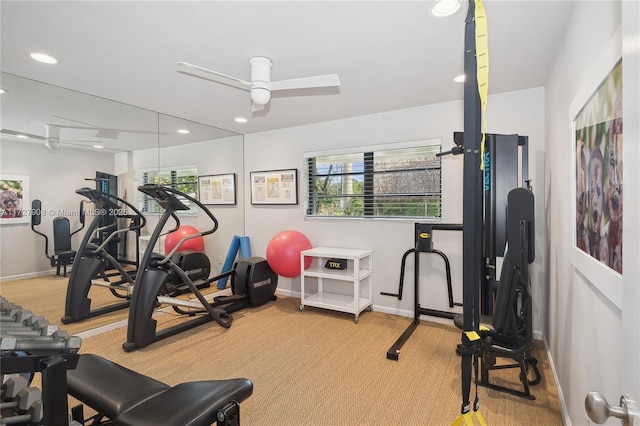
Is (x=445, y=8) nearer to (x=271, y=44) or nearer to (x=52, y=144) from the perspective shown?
(x=271, y=44)

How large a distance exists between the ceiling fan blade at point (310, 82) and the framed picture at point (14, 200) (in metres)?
2.54

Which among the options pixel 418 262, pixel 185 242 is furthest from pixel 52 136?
pixel 418 262

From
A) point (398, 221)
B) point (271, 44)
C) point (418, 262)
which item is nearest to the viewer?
point (271, 44)

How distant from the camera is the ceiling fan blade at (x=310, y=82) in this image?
2.20 metres

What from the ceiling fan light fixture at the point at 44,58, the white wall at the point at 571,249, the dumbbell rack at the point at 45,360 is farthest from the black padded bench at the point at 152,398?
the ceiling fan light fixture at the point at 44,58

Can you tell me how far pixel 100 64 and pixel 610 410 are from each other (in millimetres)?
3434

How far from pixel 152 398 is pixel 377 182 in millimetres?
3213

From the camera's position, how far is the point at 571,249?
1869 millimetres

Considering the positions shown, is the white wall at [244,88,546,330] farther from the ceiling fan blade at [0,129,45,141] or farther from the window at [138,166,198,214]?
the ceiling fan blade at [0,129,45,141]

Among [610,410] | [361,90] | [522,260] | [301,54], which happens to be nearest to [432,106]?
[361,90]

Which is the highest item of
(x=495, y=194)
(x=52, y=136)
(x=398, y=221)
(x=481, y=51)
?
(x=52, y=136)

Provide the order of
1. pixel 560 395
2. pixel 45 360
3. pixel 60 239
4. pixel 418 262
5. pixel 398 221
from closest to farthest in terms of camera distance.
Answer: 1. pixel 45 360
2. pixel 560 395
3. pixel 60 239
4. pixel 418 262
5. pixel 398 221

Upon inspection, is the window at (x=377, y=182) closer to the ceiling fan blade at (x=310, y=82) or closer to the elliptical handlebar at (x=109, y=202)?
the ceiling fan blade at (x=310, y=82)

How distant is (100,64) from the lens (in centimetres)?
260
